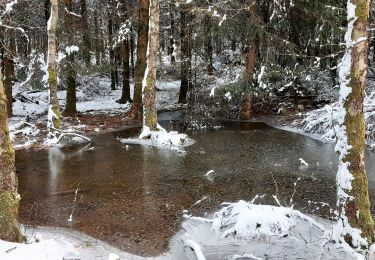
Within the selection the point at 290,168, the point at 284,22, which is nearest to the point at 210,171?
the point at 290,168

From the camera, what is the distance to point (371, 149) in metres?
12.1

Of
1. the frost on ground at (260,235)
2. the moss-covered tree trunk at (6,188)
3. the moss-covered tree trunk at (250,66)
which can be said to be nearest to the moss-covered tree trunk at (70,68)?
the moss-covered tree trunk at (250,66)

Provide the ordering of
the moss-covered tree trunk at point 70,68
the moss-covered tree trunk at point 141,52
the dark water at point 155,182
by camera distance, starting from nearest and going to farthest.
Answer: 1. the dark water at point 155,182
2. the moss-covered tree trunk at point 141,52
3. the moss-covered tree trunk at point 70,68

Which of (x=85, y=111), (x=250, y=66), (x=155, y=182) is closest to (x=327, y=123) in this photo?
(x=250, y=66)

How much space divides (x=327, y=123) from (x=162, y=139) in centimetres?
574

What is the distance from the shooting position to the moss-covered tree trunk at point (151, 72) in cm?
1395

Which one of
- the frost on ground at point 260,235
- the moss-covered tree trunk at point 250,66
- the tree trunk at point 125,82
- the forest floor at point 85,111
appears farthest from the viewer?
the tree trunk at point 125,82

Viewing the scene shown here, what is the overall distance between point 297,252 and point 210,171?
14.2 feet

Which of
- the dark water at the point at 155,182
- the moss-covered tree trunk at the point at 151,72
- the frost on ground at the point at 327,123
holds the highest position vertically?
the moss-covered tree trunk at the point at 151,72

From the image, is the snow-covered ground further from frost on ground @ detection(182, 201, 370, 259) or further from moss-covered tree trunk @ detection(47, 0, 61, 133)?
moss-covered tree trunk @ detection(47, 0, 61, 133)

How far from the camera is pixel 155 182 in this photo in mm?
9250

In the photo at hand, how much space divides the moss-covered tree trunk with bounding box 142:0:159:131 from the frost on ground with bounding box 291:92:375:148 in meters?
5.67

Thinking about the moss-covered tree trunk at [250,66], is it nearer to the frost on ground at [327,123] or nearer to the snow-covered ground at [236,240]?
the frost on ground at [327,123]

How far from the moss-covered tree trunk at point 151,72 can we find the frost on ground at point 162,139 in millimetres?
372
